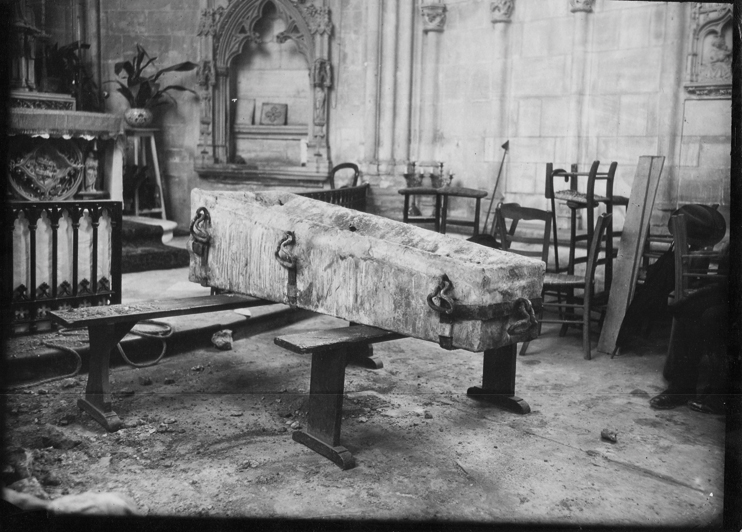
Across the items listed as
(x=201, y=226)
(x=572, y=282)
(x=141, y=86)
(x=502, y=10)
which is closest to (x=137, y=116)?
(x=141, y=86)

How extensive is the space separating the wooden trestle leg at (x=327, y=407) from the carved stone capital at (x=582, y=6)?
16.6ft

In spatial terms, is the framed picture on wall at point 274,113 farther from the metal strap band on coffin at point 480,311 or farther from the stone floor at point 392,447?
the metal strap band on coffin at point 480,311

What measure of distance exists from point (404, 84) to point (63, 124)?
160 inches

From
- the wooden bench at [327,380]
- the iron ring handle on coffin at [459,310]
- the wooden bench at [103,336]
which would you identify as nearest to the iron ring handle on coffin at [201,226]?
the wooden bench at [103,336]

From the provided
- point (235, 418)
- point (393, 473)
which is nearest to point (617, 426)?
point (393, 473)

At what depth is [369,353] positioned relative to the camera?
15.8 ft

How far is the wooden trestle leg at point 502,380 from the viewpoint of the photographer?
13.0 ft

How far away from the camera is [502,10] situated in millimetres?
7559

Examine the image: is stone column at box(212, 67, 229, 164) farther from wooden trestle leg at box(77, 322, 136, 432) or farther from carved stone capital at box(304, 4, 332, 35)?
wooden trestle leg at box(77, 322, 136, 432)

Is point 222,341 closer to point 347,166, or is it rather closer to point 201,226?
point 201,226

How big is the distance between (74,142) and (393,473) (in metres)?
4.64

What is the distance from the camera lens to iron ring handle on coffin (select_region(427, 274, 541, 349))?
3.14 meters

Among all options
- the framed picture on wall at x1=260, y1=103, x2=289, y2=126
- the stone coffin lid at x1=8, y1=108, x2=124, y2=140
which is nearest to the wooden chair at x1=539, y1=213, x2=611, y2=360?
the stone coffin lid at x1=8, y1=108, x2=124, y2=140

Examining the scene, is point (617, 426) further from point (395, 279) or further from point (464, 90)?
point (464, 90)
